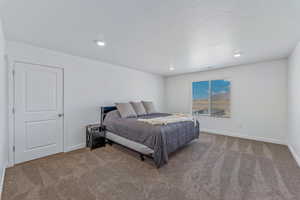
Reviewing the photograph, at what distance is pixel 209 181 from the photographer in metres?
1.93

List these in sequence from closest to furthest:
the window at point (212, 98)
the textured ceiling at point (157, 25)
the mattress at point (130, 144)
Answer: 1. the textured ceiling at point (157, 25)
2. the mattress at point (130, 144)
3. the window at point (212, 98)

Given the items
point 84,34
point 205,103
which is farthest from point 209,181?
point 205,103

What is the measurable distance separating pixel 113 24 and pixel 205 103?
4231mm

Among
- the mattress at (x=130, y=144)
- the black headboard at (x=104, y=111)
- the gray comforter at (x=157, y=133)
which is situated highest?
the black headboard at (x=104, y=111)

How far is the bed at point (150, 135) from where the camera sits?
2.33 meters

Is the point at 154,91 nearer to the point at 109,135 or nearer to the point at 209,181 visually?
the point at 109,135

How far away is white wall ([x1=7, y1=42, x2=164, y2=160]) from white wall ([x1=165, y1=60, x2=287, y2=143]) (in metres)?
3.31

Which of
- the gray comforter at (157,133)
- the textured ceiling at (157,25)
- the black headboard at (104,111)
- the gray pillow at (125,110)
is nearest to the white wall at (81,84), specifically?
the black headboard at (104,111)

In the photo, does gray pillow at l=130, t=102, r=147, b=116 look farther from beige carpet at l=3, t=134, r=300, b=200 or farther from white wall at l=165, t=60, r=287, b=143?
white wall at l=165, t=60, r=287, b=143

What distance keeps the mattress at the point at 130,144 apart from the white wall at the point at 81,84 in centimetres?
71

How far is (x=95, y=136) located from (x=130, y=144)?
108 centimetres

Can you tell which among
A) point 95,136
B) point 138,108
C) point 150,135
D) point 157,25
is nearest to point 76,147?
point 95,136

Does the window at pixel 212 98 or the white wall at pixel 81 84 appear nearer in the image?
the white wall at pixel 81 84

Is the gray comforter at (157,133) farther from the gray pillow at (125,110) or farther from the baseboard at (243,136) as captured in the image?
the baseboard at (243,136)
